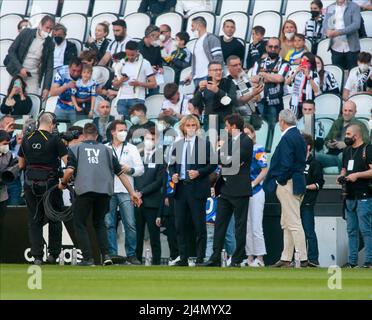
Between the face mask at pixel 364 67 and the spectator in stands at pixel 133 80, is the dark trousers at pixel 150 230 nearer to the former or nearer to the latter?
the spectator in stands at pixel 133 80

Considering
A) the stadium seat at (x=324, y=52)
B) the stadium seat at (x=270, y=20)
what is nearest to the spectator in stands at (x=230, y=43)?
the stadium seat at (x=324, y=52)

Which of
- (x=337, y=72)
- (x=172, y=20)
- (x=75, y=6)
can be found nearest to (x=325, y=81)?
(x=337, y=72)

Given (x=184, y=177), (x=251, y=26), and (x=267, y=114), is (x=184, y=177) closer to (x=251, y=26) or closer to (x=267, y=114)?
(x=267, y=114)

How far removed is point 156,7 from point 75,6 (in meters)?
2.83

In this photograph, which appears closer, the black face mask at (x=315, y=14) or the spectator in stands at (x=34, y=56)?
the black face mask at (x=315, y=14)

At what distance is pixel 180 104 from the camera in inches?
934

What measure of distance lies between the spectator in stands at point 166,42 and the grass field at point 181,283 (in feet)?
27.1

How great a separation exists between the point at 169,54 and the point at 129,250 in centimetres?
611

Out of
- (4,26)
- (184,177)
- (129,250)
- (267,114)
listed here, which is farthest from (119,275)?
(4,26)

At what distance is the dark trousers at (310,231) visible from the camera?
20812 mm

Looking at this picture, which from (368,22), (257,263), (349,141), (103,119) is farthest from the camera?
(368,22)

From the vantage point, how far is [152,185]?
21484 mm

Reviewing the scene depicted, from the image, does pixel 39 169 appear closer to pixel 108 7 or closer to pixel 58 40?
pixel 58 40
